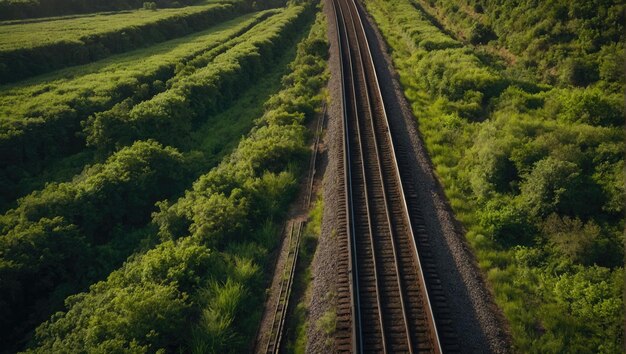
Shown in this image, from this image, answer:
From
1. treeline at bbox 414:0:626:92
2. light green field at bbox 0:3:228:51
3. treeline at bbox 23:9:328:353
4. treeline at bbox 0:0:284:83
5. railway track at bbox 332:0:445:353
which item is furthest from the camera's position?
light green field at bbox 0:3:228:51

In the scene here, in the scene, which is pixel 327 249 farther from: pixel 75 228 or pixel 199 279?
pixel 75 228

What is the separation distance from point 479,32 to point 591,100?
72.3 ft

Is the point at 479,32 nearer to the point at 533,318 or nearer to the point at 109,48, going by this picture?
the point at 533,318

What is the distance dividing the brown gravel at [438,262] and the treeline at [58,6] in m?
62.3

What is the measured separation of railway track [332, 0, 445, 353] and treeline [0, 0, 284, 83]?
33116mm

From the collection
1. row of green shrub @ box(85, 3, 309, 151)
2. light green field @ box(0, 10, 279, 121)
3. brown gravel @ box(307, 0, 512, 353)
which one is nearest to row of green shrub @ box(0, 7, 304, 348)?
row of green shrub @ box(85, 3, 309, 151)

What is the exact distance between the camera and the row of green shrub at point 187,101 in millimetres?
21891

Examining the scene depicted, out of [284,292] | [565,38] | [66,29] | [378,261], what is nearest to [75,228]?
[284,292]

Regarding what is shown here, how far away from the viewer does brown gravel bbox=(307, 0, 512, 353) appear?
9852 mm

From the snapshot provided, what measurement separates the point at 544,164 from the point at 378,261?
7978 mm

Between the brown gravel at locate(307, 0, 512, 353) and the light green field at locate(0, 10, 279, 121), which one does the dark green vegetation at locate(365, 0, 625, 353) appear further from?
the light green field at locate(0, 10, 279, 121)

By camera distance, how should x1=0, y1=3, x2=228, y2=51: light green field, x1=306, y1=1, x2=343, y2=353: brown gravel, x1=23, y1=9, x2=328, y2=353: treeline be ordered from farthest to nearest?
x1=0, y1=3, x2=228, y2=51: light green field, x1=306, y1=1, x2=343, y2=353: brown gravel, x1=23, y1=9, x2=328, y2=353: treeline

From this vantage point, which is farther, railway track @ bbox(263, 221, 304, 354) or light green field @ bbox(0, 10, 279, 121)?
light green field @ bbox(0, 10, 279, 121)

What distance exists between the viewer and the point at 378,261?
40.0 feet
